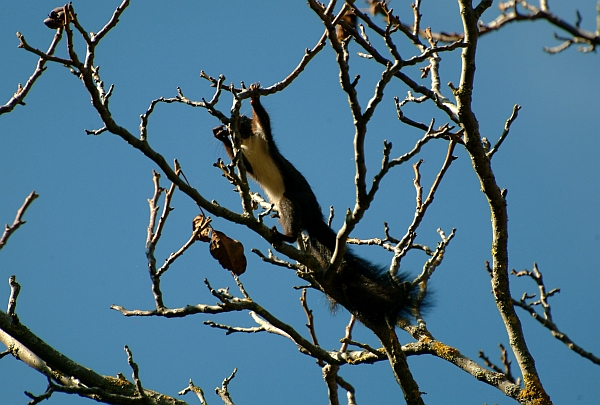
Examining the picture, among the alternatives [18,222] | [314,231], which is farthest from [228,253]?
[314,231]

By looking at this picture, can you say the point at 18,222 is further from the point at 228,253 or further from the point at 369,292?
the point at 369,292

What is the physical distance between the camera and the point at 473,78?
4.79 meters

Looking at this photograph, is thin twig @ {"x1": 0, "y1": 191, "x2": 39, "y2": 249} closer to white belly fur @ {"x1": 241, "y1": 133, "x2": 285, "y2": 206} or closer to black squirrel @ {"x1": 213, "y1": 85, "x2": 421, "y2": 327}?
black squirrel @ {"x1": 213, "y1": 85, "x2": 421, "y2": 327}

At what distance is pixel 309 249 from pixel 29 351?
3.14m

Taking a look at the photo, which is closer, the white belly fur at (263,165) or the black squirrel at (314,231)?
the black squirrel at (314,231)

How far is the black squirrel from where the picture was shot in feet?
17.8

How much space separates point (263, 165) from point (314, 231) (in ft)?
3.68

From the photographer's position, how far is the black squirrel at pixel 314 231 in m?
5.44

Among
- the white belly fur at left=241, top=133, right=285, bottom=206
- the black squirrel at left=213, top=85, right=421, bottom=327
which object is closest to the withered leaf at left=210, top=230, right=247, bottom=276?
the black squirrel at left=213, top=85, right=421, bottom=327

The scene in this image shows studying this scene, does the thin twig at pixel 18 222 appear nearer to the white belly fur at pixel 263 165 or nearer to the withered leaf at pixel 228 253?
the withered leaf at pixel 228 253

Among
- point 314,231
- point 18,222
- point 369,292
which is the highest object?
point 314,231

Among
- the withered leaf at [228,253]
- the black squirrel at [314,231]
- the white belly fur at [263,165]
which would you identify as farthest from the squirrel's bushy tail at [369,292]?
the white belly fur at [263,165]

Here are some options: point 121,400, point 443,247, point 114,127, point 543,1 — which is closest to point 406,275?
point 443,247

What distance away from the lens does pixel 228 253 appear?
14.5ft
